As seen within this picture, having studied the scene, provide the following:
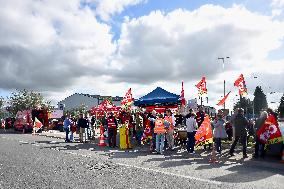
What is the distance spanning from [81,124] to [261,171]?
13916mm

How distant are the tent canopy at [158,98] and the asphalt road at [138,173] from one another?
874 cm

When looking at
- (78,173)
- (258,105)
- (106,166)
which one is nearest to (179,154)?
(106,166)

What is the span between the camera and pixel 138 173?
1029 centimetres

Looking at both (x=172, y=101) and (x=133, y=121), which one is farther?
(x=172, y=101)

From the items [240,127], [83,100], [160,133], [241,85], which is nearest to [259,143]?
[240,127]

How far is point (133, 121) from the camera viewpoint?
21.0 metres

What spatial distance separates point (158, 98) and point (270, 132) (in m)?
10.1

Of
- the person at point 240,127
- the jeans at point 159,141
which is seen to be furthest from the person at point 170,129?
the person at point 240,127

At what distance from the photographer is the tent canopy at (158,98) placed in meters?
22.7

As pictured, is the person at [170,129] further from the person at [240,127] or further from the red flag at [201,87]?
the red flag at [201,87]

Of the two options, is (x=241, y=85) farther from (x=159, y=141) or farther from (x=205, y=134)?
(x=205, y=134)

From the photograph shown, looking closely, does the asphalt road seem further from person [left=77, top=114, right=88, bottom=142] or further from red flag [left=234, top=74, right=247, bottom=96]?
person [left=77, top=114, right=88, bottom=142]

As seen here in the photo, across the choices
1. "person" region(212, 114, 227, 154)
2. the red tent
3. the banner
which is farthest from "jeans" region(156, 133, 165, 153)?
the red tent

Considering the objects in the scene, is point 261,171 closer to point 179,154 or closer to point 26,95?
point 179,154
